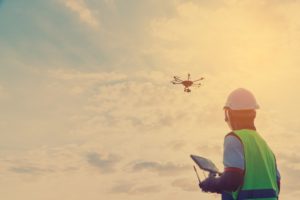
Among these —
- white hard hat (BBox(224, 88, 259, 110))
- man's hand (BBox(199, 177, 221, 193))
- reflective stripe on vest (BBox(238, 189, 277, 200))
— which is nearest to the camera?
reflective stripe on vest (BBox(238, 189, 277, 200))

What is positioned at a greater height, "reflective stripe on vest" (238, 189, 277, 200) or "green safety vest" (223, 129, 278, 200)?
"green safety vest" (223, 129, 278, 200)

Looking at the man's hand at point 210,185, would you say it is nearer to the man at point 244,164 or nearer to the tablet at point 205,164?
the man at point 244,164

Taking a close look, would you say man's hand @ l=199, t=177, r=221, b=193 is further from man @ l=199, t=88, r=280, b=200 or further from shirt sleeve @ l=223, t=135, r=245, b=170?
shirt sleeve @ l=223, t=135, r=245, b=170

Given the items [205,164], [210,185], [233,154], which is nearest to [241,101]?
[233,154]

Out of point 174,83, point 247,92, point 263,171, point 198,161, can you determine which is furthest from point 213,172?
point 174,83

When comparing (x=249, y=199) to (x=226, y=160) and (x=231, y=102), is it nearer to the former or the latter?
(x=226, y=160)

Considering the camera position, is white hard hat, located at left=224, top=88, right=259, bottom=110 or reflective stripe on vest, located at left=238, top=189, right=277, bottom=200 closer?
reflective stripe on vest, located at left=238, top=189, right=277, bottom=200

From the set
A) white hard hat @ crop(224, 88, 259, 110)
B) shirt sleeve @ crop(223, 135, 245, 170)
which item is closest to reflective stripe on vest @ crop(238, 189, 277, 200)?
shirt sleeve @ crop(223, 135, 245, 170)
